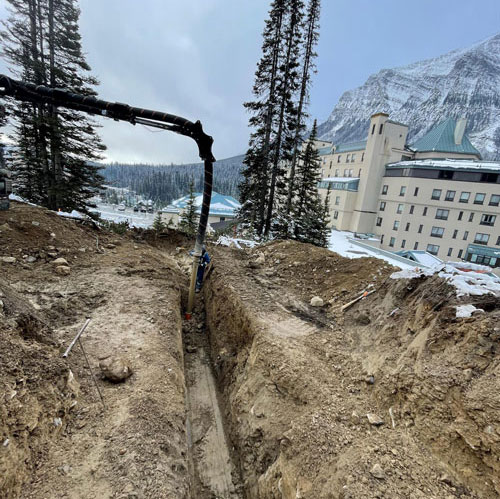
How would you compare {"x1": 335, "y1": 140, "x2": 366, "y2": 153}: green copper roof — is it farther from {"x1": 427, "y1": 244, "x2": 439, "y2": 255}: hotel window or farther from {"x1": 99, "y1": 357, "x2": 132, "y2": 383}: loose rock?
{"x1": 99, "y1": 357, "x2": 132, "y2": 383}: loose rock

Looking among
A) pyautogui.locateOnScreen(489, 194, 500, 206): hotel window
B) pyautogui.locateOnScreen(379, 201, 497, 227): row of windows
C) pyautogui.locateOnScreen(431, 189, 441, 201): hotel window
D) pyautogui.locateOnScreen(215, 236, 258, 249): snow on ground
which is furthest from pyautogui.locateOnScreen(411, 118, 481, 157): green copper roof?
pyautogui.locateOnScreen(215, 236, 258, 249): snow on ground

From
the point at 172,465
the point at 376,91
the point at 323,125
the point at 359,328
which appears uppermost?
the point at 376,91

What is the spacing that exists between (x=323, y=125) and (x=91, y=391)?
190 meters

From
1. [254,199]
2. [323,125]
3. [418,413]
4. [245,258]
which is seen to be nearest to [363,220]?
[254,199]

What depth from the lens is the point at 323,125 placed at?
551ft

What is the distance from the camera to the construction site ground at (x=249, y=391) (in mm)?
3115

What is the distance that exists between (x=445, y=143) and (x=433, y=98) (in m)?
138

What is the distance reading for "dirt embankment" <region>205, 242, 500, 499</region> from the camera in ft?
10.2

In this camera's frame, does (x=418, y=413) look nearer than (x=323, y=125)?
Yes

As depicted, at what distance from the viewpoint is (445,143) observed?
126ft

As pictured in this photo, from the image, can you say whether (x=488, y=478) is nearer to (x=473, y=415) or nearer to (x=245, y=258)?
(x=473, y=415)

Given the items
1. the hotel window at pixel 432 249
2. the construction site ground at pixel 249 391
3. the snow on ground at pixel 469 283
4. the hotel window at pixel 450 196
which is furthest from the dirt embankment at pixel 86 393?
the hotel window at pixel 450 196

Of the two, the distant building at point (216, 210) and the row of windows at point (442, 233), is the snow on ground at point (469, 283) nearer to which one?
the row of windows at point (442, 233)

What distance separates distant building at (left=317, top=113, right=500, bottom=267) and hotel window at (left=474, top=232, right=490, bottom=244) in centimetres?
9
